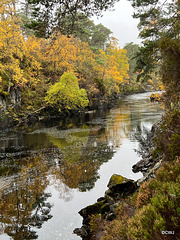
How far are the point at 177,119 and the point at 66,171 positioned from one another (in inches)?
268

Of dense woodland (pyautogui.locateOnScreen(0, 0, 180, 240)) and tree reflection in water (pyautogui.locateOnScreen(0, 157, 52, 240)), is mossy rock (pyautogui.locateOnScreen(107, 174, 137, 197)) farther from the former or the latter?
tree reflection in water (pyautogui.locateOnScreen(0, 157, 52, 240))

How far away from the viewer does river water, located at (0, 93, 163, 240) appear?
6473 mm

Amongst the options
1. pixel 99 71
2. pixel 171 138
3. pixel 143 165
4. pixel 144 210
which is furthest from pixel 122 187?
pixel 99 71

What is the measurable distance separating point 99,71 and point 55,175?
3690 cm

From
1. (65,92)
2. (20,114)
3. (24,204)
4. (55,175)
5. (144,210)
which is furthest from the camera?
(65,92)

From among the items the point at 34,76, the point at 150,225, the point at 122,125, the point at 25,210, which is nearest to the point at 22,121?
the point at 34,76

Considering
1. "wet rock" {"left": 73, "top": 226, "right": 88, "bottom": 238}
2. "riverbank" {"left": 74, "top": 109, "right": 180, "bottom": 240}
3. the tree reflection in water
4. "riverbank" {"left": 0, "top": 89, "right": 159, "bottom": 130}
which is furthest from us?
"riverbank" {"left": 0, "top": 89, "right": 159, "bottom": 130}

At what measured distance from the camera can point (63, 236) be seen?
19.5 feet

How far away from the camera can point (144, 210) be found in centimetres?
319

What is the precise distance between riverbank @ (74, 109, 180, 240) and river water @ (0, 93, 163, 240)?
79cm

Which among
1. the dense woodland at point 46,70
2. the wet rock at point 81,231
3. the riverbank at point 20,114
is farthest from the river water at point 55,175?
the dense woodland at point 46,70

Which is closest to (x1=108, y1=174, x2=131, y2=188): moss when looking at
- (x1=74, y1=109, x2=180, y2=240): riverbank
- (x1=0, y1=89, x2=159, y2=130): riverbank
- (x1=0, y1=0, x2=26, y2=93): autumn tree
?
(x1=74, y1=109, x2=180, y2=240): riverbank

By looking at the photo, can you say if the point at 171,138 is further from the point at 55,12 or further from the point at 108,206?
the point at 55,12

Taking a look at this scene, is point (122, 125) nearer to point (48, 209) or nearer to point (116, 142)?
point (116, 142)
